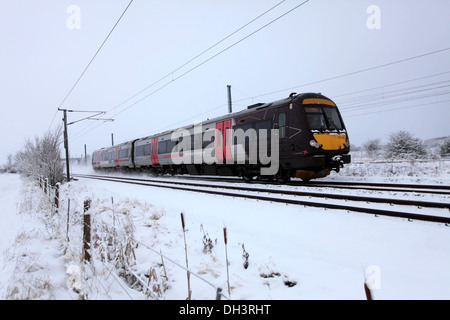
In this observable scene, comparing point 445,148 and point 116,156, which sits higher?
A: point 116,156

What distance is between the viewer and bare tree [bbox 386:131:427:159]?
30.5m

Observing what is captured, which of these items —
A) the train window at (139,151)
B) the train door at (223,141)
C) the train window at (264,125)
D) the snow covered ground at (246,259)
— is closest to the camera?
the snow covered ground at (246,259)

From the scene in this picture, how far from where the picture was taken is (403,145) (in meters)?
31.1

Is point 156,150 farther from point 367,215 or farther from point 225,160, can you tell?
point 367,215

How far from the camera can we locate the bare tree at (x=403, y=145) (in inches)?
1203

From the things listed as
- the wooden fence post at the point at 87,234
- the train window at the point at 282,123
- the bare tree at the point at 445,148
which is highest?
the train window at the point at 282,123

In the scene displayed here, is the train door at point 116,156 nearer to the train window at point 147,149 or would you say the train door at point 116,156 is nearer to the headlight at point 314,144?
the train window at point 147,149

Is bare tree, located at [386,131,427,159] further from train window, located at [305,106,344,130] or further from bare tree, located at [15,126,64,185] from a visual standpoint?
bare tree, located at [15,126,64,185]

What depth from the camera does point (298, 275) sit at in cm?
324

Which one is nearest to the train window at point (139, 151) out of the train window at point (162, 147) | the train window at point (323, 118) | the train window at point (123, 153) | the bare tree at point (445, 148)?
the train window at point (123, 153)

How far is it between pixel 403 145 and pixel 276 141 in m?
27.6

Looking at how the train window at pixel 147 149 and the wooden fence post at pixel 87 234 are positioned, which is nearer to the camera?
the wooden fence post at pixel 87 234

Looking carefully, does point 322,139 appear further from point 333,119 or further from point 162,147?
point 162,147

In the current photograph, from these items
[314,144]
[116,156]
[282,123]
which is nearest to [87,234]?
[314,144]
